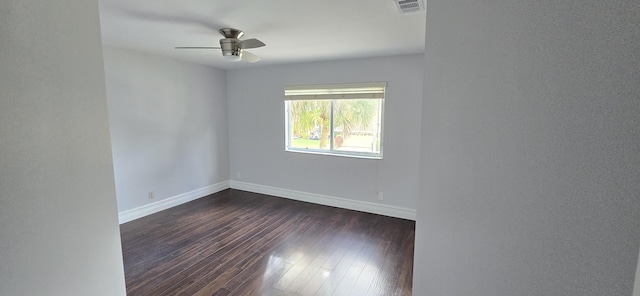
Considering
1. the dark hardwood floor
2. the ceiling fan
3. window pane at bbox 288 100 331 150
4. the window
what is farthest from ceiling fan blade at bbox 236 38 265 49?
the dark hardwood floor

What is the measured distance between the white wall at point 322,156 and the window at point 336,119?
0.12 meters

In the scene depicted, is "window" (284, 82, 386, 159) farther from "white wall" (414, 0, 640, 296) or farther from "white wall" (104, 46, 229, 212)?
"white wall" (414, 0, 640, 296)

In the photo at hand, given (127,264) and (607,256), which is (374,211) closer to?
(127,264)

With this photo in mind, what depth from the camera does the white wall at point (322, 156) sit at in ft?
11.4

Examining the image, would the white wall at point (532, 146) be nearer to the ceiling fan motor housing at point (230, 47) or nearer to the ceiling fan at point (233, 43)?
the ceiling fan at point (233, 43)

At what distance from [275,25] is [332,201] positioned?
8.79 feet

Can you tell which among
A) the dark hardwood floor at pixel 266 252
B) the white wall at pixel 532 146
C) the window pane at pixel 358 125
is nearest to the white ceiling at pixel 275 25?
the window pane at pixel 358 125

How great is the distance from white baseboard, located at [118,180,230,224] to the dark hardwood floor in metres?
0.11

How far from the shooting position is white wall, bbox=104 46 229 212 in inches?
129

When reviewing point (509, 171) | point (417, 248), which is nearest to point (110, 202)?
point (417, 248)

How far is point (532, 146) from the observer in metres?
0.53

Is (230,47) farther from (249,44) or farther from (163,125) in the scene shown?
(163,125)

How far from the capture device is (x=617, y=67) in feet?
1.29

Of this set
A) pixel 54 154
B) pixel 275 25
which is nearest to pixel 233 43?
pixel 275 25
